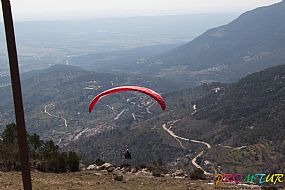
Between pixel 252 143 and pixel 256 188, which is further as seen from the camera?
pixel 252 143

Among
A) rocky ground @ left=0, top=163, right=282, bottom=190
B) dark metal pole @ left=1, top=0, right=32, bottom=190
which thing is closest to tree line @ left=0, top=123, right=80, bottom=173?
rocky ground @ left=0, top=163, right=282, bottom=190

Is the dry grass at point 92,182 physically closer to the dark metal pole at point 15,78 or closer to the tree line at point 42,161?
the tree line at point 42,161

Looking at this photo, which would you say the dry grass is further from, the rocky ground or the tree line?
the tree line

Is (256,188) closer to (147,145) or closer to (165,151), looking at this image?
(165,151)

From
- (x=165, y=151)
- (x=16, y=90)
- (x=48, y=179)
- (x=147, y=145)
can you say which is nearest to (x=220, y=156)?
(x=165, y=151)

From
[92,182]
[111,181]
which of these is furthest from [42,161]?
[111,181]

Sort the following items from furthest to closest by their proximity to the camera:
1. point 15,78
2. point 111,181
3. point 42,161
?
point 42,161
point 111,181
point 15,78

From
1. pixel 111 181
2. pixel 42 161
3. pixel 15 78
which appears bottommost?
pixel 111 181

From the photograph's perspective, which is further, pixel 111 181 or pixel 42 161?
pixel 42 161

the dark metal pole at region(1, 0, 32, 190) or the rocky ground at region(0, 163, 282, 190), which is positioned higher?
the dark metal pole at region(1, 0, 32, 190)

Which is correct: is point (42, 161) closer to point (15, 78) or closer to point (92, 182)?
point (92, 182)

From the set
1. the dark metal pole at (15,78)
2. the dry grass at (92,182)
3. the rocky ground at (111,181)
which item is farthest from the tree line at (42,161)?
the dark metal pole at (15,78)
